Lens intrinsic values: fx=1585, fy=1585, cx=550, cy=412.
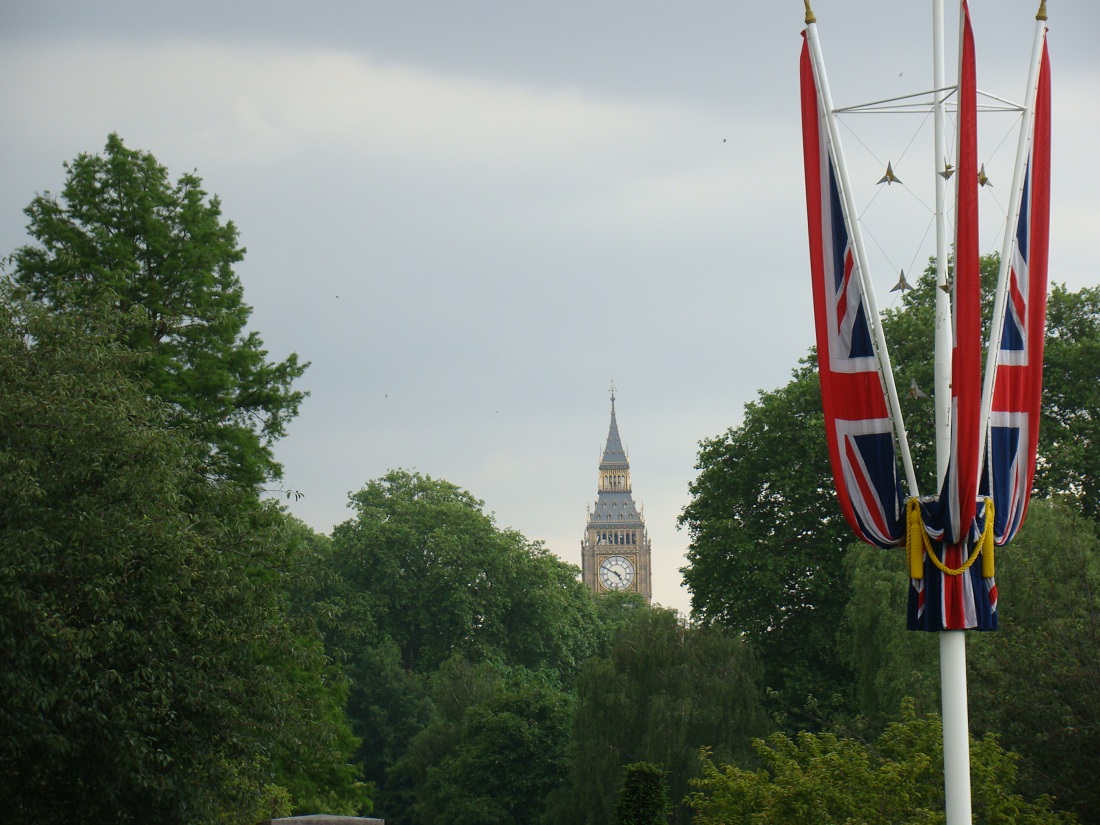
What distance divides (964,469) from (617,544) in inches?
7051

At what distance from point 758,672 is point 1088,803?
19594 mm

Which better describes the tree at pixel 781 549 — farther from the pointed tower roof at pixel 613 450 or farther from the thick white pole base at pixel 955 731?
the pointed tower roof at pixel 613 450

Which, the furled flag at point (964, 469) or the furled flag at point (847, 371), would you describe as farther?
the furled flag at point (847, 371)

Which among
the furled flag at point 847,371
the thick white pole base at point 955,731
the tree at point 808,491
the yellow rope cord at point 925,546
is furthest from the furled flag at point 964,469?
the tree at point 808,491

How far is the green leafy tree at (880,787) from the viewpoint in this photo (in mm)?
21000

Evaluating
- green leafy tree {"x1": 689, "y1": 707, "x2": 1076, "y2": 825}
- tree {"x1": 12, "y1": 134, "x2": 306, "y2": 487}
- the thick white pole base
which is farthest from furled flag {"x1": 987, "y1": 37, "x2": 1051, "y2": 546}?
tree {"x1": 12, "y1": 134, "x2": 306, "y2": 487}

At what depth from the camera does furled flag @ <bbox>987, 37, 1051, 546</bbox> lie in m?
16.6

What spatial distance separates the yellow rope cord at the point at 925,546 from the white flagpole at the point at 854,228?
31 cm

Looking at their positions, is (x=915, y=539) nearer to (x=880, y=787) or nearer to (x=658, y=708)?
(x=880, y=787)

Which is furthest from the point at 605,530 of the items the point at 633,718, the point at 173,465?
the point at 173,465

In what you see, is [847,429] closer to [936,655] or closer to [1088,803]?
[1088,803]

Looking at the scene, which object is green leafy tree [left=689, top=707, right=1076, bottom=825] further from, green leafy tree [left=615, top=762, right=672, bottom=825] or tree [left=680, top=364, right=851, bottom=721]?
tree [left=680, top=364, right=851, bottom=721]

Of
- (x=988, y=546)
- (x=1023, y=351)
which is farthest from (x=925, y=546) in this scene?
(x=1023, y=351)

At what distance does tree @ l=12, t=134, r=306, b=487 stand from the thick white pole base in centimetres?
1873
